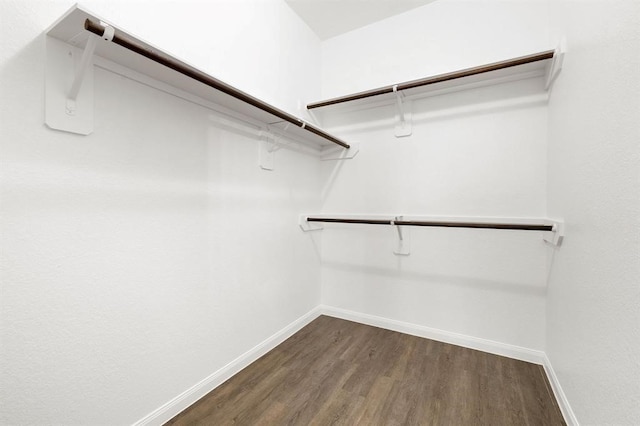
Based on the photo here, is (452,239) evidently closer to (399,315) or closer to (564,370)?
(399,315)

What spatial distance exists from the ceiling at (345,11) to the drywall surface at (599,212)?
3.47 feet

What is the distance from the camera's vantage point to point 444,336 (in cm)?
189

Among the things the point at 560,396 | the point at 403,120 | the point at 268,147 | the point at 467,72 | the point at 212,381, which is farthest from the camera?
the point at 403,120

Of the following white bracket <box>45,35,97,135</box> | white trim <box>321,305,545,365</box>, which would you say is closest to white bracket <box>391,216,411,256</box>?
white trim <box>321,305,545,365</box>

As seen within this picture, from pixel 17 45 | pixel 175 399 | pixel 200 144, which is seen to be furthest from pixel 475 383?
pixel 17 45

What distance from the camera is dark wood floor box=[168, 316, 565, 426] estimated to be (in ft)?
3.99

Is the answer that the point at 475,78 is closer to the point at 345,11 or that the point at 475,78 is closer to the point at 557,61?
the point at 557,61

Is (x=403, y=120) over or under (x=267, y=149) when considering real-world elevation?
over

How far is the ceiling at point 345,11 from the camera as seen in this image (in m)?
1.95

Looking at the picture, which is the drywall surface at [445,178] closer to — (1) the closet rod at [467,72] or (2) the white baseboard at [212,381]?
(1) the closet rod at [467,72]

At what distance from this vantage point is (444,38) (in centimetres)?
190

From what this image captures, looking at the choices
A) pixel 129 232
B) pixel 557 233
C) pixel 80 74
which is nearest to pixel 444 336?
pixel 557 233

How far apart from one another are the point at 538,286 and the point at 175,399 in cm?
207

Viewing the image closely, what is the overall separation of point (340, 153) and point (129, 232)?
1661 mm
